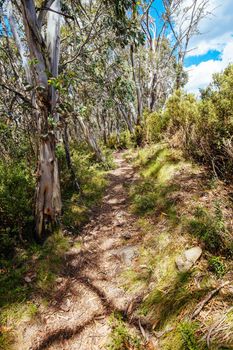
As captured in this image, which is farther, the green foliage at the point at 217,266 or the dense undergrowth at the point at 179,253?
the green foliage at the point at 217,266

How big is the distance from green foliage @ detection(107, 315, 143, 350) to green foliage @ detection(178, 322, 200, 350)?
0.52 meters

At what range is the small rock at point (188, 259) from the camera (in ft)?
9.39

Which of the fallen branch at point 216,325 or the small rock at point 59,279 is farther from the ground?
the fallen branch at point 216,325

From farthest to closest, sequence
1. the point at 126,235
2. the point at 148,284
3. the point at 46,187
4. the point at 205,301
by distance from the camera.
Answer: the point at 126,235, the point at 46,187, the point at 148,284, the point at 205,301

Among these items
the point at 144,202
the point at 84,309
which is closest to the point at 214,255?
the point at 84,309

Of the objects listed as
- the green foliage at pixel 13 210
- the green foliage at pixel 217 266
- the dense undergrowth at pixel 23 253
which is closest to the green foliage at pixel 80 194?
the dense undergrowth at pixel 23 253

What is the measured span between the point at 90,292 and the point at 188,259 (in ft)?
4.91

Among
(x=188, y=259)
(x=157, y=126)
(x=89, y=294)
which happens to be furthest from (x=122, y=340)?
(x=157, y=126)

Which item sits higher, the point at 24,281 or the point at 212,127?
the point at 212,127

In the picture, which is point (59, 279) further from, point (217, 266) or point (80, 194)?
point (80, 194)

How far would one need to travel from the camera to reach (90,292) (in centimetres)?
327

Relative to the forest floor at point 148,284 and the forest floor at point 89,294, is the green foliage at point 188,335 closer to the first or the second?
the forest floor at point 148,284

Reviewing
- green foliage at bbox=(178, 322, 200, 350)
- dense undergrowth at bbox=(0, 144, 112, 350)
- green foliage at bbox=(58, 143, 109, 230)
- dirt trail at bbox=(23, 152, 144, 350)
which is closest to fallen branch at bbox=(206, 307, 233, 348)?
green foliage at bbox=(178, 322, 200, 350)

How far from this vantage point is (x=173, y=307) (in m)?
2.52
